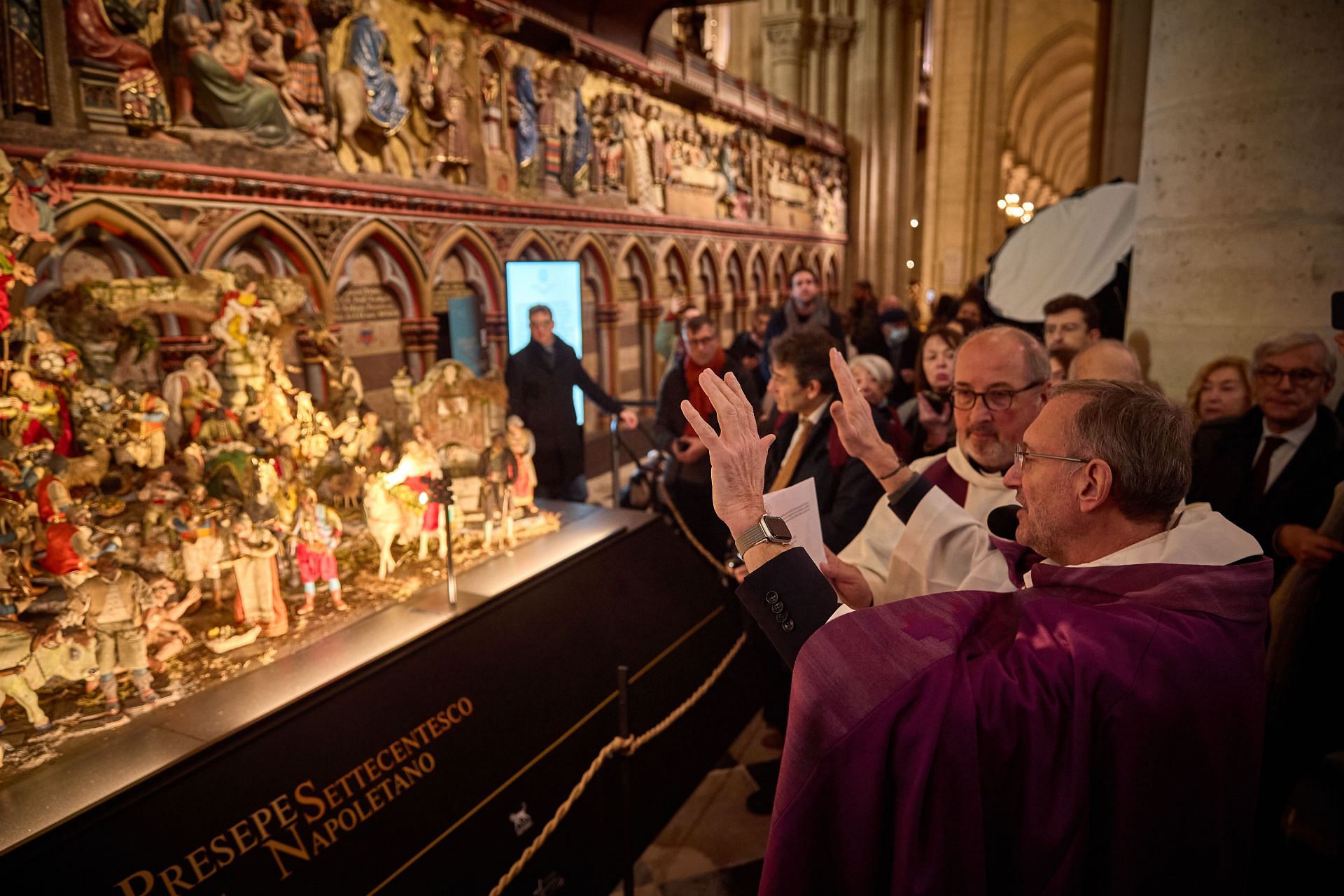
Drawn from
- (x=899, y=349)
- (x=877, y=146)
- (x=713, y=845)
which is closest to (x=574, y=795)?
(x=713, y=845)

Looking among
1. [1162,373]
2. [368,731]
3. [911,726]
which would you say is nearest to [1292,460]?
[1162,373]

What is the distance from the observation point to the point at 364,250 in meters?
6.55

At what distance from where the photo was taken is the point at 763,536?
147 cm

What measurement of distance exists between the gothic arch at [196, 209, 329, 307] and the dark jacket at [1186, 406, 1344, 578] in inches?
204

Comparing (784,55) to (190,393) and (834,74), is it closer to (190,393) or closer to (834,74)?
(834,74)

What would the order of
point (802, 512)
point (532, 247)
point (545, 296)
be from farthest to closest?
point (532, 247), point (545, 296), point (802, 512)

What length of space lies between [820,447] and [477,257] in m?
5.57

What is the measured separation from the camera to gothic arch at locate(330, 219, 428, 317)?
241 inches

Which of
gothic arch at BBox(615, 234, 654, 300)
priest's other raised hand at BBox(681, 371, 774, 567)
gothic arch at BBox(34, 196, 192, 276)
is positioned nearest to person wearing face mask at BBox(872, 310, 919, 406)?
gothic arch at BBox(615, 234, 654, 300)

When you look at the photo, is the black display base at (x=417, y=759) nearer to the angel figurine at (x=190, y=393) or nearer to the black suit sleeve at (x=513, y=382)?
the angel figurine at (x=190, y=393)

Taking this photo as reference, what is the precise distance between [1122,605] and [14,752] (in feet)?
8.72

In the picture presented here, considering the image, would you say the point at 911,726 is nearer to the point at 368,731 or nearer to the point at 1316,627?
the point at 368,731

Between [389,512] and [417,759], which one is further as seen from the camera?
[389,512]

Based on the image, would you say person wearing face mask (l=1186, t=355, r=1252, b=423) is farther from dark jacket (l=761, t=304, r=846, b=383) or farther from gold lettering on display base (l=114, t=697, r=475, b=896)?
dark jacket (l=761, t=304, r=846, b=383)
